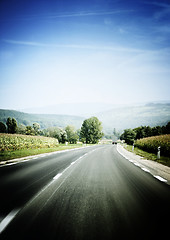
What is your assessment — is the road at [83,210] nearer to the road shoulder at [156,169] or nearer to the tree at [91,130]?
the road shoulder at [156,169]

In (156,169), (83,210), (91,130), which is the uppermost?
(91,130)

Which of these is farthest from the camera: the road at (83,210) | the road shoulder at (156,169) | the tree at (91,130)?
the tree at (91,130)

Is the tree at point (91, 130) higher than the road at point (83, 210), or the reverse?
the tree at point (91, 130)

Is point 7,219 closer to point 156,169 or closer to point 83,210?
point 83,210

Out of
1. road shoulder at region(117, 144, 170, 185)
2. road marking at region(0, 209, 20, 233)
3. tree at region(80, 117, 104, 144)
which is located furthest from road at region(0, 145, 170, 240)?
tree at region(80, 117, 104, 144)

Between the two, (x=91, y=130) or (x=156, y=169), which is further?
(x=91, y=130)

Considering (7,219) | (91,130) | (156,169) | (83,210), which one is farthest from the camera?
(91,130)

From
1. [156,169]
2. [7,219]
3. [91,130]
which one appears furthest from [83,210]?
[91,130]

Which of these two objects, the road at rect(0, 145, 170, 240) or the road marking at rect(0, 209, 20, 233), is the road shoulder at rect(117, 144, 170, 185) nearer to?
the road at rect(0, 145, 170, 240)

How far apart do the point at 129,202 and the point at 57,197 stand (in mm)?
1728

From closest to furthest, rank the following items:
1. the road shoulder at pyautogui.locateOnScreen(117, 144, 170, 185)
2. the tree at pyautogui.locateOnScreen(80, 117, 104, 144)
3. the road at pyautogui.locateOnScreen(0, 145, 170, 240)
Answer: the road at pyautogui.locateOnScreen(0, 145, 170, 240) < the road shoulder at pyautogui.locateOnScreen(117, 144, 170, 185) < the tree at pyautogui.locateOnScreen(80, 117, 104, 144)

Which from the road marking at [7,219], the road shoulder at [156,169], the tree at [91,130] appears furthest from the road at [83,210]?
the tree at [91,130]

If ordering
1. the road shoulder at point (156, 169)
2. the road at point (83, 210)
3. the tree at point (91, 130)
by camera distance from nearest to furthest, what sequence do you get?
the road at point (83, 210) → the road shoulder at point (156, 169) → the tree at point (91, 130)

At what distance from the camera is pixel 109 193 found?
12.4 feet
